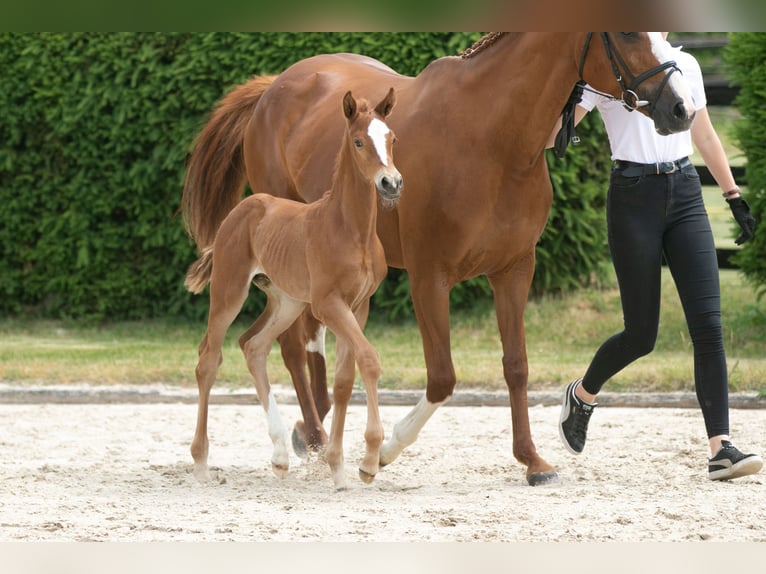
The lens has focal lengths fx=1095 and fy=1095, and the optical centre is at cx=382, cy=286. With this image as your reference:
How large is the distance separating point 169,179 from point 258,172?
3.05m

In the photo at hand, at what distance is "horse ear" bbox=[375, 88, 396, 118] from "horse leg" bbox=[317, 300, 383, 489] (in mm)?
717

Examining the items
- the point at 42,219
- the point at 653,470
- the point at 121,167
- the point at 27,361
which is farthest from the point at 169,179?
the point at 653,470

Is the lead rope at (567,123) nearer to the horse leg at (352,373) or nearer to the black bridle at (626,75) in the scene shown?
the black bridle at (626,75)

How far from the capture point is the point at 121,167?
888cm

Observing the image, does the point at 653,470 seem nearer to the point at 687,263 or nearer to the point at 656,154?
the point at 687,263

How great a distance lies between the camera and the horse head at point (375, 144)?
357 cm

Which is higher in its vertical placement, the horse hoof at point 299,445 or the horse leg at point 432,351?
the horse leg at point 432,351

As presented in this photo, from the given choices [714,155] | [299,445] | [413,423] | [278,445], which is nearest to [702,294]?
[714,155]

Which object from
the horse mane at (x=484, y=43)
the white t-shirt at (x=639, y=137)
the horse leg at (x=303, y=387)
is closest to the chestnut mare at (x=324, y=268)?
the horse leg at (x=303, y=387)

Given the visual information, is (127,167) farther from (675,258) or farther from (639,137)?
(675,258)

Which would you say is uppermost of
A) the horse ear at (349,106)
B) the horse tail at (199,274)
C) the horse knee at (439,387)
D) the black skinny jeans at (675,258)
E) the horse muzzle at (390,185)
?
the horse ear at (349,106)

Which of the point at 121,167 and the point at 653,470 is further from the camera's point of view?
the point at 121,167

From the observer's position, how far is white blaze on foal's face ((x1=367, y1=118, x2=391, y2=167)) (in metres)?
3.67

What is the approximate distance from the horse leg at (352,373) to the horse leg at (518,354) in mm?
678
